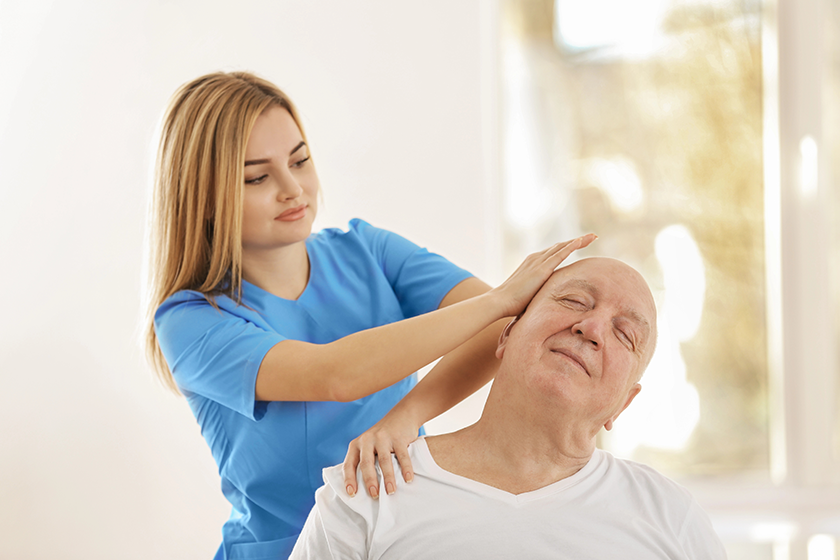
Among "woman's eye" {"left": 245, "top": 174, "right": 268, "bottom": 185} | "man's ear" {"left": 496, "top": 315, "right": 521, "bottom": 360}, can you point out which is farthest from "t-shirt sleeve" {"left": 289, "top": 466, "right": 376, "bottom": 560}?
"woman's eye" {"left": 245, "top": 174, "right": 268, "bottom": 185}

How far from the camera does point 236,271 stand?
4.33ft

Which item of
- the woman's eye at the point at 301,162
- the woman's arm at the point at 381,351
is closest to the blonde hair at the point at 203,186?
the woman's eye at the point at 301,162

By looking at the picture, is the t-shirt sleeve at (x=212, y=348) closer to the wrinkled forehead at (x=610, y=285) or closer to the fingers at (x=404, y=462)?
the fingers at (x=404, y=462)

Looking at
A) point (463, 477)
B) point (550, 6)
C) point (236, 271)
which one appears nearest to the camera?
point (463, 477)

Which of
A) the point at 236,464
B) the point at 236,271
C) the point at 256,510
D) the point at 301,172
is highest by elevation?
the point at 301,172

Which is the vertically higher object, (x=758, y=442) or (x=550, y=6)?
(x=550, y=6)

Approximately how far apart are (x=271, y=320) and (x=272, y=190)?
26cm

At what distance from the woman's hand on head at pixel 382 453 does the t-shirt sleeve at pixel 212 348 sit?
22 cm

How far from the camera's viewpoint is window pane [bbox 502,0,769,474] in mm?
2740

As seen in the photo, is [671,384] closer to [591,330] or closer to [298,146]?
[591,330]

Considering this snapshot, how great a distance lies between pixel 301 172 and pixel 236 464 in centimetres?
60

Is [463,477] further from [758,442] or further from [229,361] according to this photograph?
[758,442]

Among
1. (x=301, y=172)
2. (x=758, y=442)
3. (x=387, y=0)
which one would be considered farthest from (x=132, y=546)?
(x=758, y=442)

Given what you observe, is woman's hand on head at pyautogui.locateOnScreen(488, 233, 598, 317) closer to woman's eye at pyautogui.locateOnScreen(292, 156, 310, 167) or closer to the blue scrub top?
the blue scrub top
